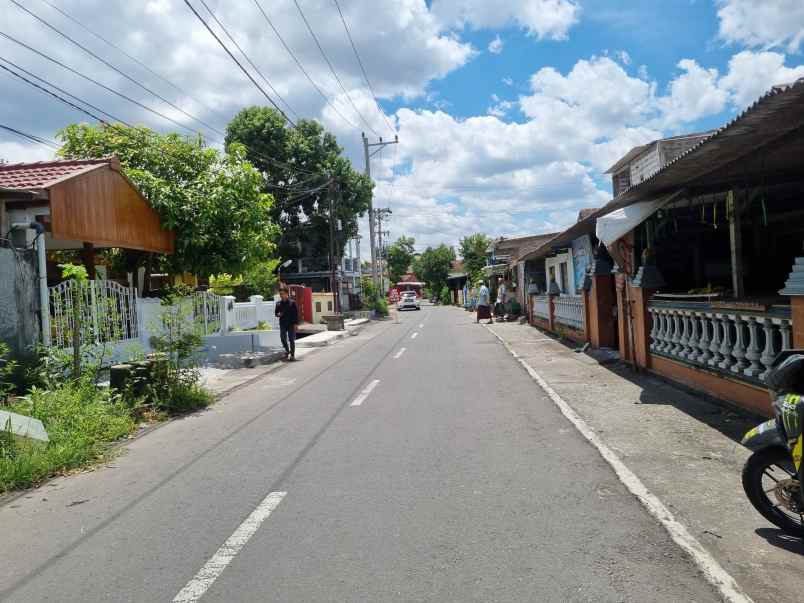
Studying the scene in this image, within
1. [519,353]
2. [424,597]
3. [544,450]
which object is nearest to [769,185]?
[544,450]

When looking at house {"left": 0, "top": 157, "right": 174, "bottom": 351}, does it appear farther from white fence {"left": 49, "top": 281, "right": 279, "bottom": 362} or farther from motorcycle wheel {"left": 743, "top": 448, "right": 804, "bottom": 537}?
motorcycle wheel {"left": 743, "top": 448, "right": 804, "bottom": 537}

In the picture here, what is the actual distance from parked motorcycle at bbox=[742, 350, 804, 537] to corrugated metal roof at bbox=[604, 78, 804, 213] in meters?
2.00

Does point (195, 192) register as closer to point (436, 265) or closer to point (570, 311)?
point (570, 311)

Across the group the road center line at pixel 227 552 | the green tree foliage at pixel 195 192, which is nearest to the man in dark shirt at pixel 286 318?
the green tree foliage at pixel 195 192

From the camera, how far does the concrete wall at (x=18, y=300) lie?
9.26 meters

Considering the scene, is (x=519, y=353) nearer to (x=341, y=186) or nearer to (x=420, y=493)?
(x=420, y=493)

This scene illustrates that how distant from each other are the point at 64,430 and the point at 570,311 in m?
14.1

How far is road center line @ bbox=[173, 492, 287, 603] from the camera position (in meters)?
3.56

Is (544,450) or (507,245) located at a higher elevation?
(507,245)

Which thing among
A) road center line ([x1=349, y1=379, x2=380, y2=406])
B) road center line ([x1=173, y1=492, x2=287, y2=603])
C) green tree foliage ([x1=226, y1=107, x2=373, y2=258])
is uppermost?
green tree foliage ([x1=226, y1=107, x2=373, y2=258])

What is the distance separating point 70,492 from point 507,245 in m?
44.0

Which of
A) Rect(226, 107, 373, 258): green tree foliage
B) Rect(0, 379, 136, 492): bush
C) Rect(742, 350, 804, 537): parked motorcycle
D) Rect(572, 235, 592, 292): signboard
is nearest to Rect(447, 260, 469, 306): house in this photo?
Rect(226, 107, 373, 258): green tree foliage

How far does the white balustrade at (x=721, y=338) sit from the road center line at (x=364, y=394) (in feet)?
15.5

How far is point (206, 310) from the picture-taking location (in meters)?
17.2
